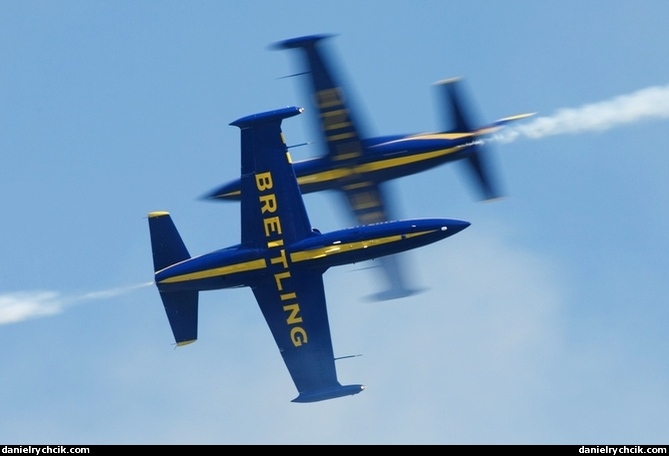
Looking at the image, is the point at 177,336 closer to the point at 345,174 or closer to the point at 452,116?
the point at 345,174

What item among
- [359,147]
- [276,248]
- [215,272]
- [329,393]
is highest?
[359,147]

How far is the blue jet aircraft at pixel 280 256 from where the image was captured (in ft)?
134

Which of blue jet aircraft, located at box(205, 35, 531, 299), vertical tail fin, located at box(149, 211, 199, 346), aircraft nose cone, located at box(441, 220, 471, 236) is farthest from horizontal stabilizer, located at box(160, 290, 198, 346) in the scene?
aircraft nose cone, located at box(441, 220, 471, 236)

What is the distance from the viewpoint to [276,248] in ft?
137

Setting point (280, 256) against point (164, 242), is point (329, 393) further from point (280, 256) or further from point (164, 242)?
point (164, 242)

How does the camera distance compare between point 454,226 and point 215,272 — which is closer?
point 454,226

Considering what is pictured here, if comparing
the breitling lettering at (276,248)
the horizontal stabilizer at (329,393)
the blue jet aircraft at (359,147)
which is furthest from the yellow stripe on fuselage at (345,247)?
the blue jet aircraft at (359,147)

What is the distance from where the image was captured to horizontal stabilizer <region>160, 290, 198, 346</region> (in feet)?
139

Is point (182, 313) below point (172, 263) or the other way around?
below

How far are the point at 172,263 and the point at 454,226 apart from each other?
28.7ft

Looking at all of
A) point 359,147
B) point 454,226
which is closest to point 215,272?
point 454,226
